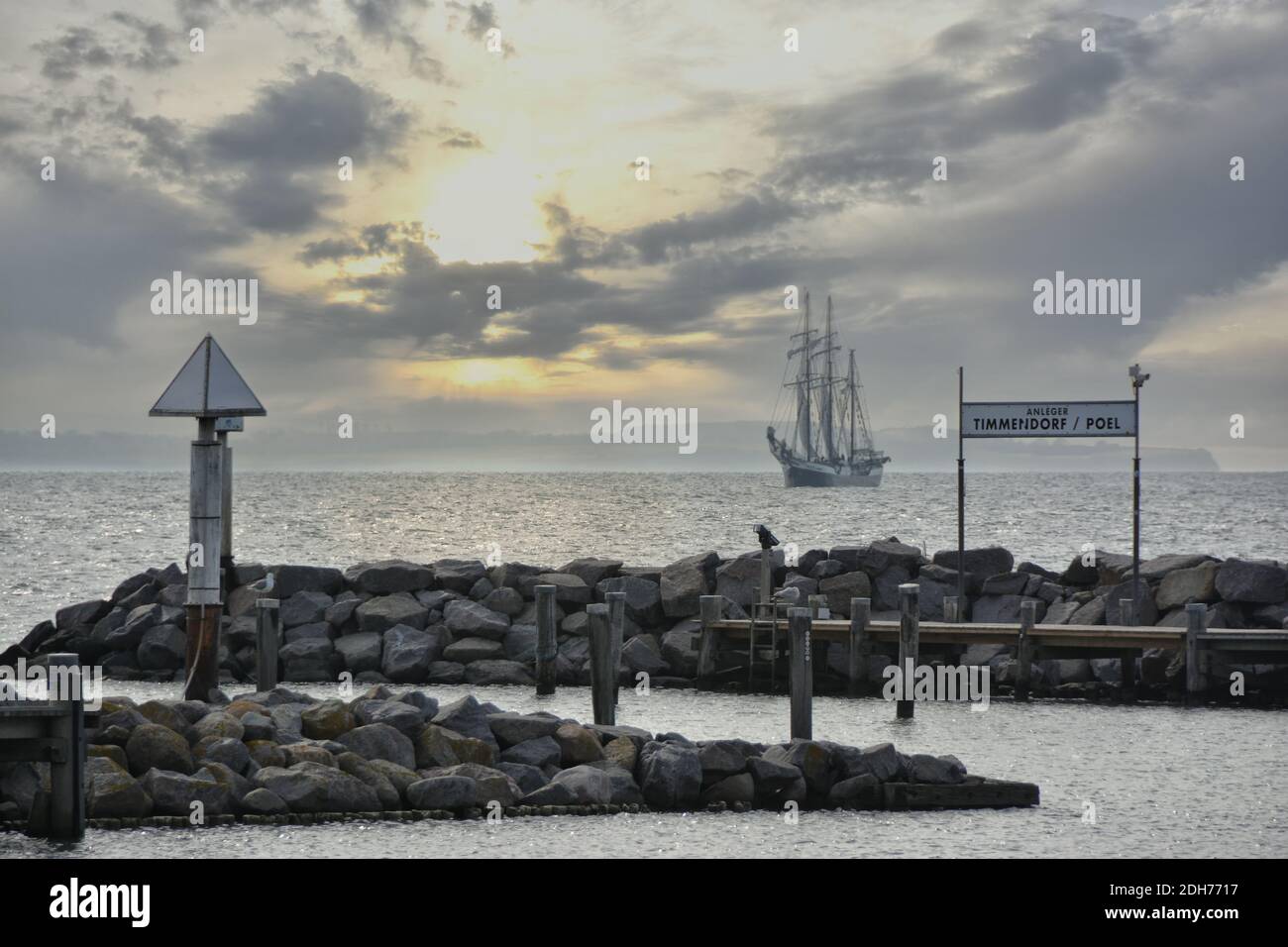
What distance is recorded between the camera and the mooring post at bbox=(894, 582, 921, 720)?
2106 cm

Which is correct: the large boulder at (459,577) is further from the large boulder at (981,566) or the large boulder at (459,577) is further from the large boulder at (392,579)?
the large boulder at (981,566)

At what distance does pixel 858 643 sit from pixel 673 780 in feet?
30.9

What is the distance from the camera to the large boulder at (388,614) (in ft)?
85.7

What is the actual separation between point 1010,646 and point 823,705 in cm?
389

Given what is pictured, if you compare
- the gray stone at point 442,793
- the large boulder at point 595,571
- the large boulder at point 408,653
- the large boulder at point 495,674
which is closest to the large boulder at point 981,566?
the large boulder at point 595,571

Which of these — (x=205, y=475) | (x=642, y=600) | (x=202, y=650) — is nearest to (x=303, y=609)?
(x=642, y=600)

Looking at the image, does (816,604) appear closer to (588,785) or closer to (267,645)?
(267,645)

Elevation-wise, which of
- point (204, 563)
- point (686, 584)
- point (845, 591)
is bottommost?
point (845, 591)

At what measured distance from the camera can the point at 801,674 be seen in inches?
671

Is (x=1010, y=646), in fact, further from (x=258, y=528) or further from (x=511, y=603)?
(x=258, y=528)

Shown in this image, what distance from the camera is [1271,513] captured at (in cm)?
10469

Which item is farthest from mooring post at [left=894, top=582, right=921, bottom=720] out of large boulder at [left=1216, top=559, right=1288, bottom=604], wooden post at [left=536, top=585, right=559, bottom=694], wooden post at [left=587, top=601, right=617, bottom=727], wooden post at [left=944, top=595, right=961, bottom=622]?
large boulder at [left=1216, top=559, right=1288, bottom=604]
